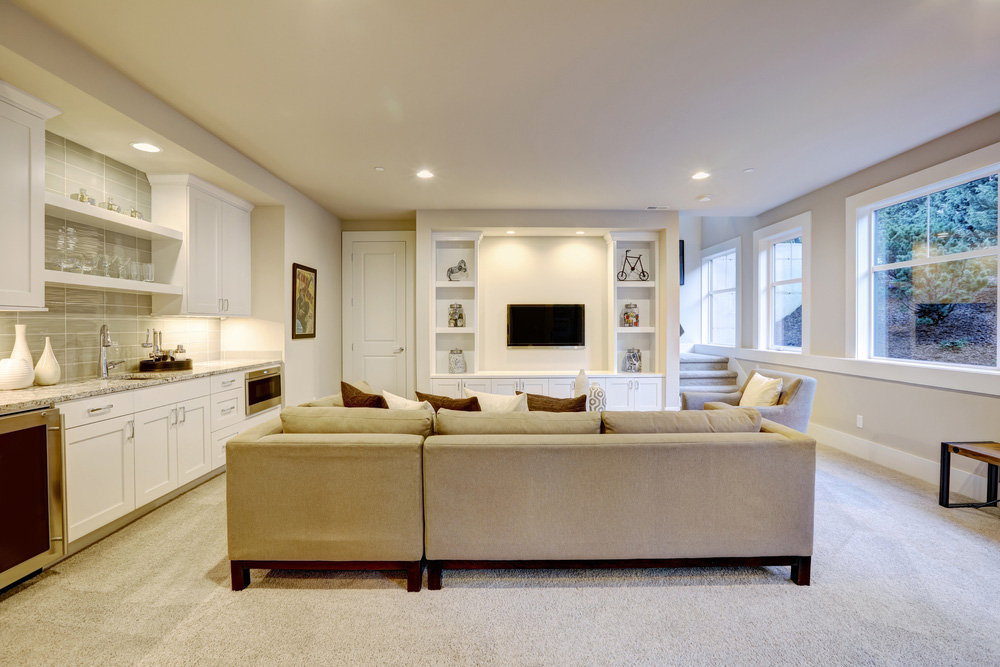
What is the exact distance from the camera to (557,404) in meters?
2.56

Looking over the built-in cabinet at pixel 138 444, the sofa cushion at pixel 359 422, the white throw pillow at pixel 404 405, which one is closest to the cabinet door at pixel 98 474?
the built-in cabinet at pixel 138 444

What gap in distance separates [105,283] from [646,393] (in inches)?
206

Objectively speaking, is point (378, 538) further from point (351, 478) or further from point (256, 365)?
point (256, 365)

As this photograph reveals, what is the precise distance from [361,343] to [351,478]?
4193mm

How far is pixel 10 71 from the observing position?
2092 millimetres

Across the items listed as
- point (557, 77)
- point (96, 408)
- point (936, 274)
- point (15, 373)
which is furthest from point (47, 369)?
point (936, 274)

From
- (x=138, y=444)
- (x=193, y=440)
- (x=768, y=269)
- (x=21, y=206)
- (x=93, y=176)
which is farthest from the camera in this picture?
(x=768, y=269)

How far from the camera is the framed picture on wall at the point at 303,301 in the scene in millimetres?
4652

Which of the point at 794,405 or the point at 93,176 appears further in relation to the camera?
the point at 794,405

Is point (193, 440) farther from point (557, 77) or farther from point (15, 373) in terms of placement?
point (557, 77)

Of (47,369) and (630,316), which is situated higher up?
(630,316)

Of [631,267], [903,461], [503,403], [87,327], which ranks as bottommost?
[903,461]

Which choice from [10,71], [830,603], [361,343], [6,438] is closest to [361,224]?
[361,343]

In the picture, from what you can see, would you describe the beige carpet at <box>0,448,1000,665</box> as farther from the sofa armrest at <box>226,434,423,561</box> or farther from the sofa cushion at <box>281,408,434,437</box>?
the sofa cushion at <box>281,408,434,437</box>
